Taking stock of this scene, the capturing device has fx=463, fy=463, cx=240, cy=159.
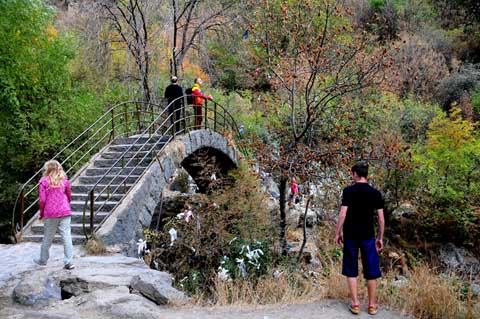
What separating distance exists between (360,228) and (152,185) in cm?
596

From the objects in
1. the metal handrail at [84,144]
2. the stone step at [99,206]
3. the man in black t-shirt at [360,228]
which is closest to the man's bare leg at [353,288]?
the man in black t-shirt at [360,228]

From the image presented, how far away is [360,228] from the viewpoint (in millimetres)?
5465

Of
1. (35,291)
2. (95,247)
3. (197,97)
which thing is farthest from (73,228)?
(197,97)

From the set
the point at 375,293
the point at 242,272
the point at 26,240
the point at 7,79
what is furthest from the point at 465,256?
the point at 7,79

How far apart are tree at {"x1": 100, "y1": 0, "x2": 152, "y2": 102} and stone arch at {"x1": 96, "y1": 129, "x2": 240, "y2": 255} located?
4.21 meters

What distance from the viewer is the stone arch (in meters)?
8.84

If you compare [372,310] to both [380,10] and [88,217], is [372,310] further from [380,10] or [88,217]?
[380,10]

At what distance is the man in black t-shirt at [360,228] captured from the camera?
5.44 meters

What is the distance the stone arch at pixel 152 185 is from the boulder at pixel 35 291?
229cm

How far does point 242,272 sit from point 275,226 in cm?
292

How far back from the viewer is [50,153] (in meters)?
15.2

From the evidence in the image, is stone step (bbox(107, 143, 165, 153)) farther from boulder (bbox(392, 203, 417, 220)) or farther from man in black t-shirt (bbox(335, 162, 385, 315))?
boulder (bbox(392, 203, 417, 220))

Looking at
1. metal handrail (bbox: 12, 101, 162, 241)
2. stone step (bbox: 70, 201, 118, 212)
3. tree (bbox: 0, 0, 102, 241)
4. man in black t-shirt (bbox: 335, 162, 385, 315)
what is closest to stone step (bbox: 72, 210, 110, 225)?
stone step (bbox: 70, 201, 118, 212)

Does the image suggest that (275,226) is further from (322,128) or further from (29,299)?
(29,299)
